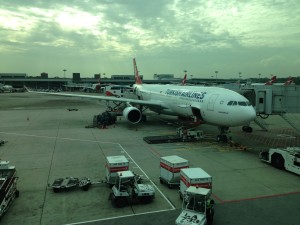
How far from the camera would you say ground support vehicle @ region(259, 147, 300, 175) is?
1537cm

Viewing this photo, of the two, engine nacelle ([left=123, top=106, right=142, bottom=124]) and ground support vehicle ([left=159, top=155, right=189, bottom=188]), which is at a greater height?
engine nacelle ([left=123, top=106, right=142, bottom=124])

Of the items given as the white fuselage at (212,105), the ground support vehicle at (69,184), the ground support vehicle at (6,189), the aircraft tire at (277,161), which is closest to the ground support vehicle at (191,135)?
the white fuselage at (212,105)

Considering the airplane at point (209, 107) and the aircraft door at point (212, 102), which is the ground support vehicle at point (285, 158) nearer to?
the airplane at point (209, 107)

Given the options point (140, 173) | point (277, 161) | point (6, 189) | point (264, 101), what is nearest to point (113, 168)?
point (140, 173)

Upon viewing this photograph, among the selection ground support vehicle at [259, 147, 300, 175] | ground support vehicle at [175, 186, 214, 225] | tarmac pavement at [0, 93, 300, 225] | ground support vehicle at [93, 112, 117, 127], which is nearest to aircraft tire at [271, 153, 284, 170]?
ground support vehicle at [259, 147, 300, 175]

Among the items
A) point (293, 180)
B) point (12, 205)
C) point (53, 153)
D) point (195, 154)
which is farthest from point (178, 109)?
point (12, 205)

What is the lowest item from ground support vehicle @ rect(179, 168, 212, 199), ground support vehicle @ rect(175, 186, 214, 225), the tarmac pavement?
the tarmac pavement

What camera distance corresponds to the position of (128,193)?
11633mm

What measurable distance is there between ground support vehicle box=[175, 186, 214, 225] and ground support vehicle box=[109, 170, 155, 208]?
6.36ft

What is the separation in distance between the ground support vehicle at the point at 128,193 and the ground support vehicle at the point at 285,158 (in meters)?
8.53

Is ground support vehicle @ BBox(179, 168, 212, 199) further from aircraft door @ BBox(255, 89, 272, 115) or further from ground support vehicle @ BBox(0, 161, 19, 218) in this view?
aircraft door @ BBox(255, 89, 272, 115)

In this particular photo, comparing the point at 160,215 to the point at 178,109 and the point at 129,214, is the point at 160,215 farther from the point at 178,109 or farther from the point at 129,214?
the point at 178,109

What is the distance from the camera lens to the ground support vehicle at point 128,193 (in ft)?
37.4

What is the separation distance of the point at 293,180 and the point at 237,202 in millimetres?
4586
